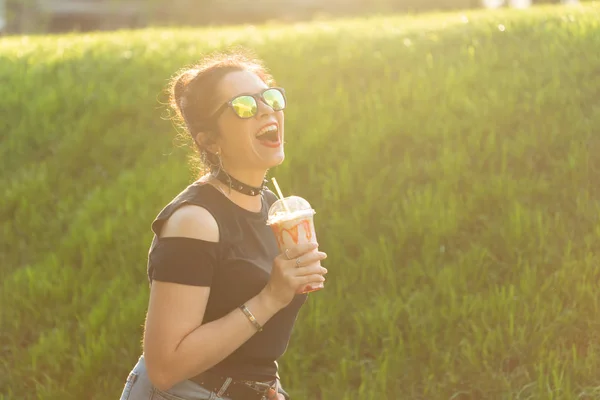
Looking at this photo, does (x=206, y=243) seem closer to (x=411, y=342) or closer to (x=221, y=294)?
(x=221, y=294)

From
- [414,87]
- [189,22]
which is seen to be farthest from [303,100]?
[189,22]

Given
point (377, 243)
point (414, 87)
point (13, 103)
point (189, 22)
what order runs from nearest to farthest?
1. point (377, 243)
2. point (414, 87)
3. point (13, 103)
4. point (189, 22)

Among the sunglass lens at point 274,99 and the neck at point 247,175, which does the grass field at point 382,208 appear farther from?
the sunglass lens at point 274,99

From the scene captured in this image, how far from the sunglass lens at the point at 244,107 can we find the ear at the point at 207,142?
5.7 inches

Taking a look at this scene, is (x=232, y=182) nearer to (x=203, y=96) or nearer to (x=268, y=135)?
(x=268, y=135)

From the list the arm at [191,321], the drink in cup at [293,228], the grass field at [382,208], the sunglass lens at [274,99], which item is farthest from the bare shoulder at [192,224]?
the grass field at [382,208]

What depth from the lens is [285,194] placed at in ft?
22.7

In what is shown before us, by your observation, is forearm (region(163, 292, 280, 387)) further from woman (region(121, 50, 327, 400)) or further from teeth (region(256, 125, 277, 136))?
teeth (region(256, 125, 277, 136))

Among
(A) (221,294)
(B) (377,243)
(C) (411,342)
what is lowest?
(C) (411,342)

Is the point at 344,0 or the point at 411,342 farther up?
the point at 344,0

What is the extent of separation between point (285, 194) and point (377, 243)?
3.44 ft

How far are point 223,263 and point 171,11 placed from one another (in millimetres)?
33542

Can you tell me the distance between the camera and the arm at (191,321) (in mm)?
2564

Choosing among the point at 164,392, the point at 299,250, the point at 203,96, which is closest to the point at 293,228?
the point at 299,250
